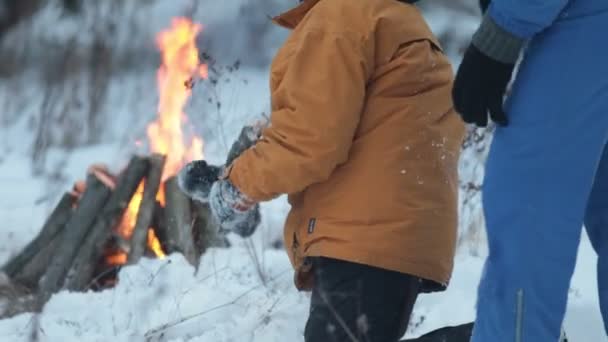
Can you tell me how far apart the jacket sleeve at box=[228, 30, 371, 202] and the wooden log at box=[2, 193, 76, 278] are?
318 cm

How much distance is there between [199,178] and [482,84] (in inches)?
40.8

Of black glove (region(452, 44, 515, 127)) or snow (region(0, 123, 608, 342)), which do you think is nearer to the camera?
black glove (region(452, 44, 515, 127))

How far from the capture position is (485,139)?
18.5 feet

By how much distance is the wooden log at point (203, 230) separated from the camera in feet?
15.8

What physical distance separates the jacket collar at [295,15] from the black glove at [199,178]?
51cm

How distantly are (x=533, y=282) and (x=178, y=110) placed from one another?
141 inches

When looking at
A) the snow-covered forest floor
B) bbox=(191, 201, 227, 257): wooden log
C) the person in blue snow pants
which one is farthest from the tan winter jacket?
bbox=(191, 201, 227, 257): wooden log

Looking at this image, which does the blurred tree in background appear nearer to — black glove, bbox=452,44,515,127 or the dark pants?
the dark pants

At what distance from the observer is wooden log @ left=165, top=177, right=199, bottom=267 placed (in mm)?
4820

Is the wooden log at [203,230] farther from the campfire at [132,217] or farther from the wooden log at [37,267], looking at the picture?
the wooden log at [37,267]

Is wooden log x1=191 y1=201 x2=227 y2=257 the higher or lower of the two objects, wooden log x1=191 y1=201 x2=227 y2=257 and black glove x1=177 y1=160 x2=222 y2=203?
the lower

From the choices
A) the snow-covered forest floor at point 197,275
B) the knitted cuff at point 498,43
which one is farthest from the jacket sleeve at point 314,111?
the snow-covered forest floor at point 197,275

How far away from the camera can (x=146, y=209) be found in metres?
5.07

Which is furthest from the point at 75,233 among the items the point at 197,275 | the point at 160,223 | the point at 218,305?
the point at 218,305
